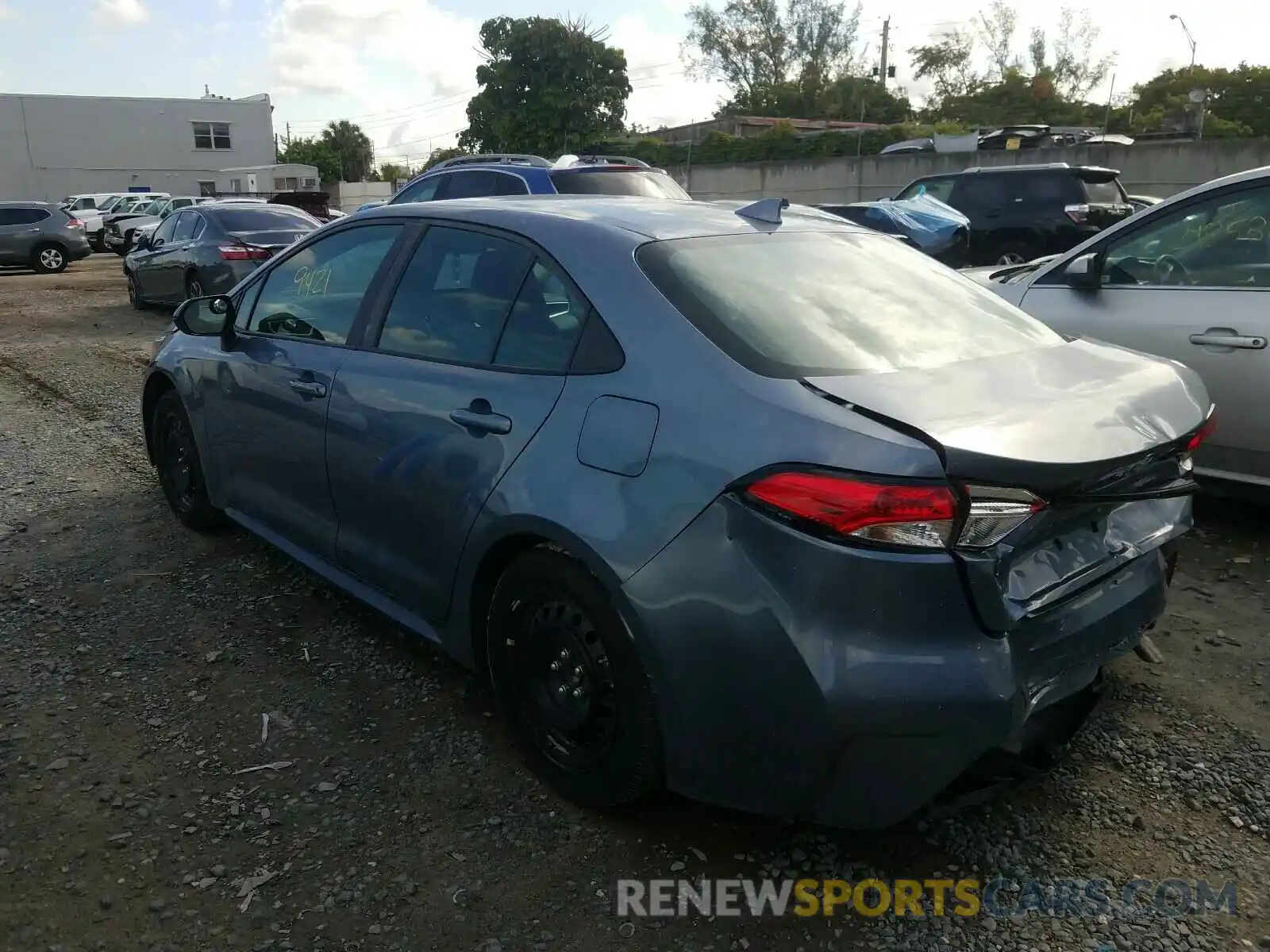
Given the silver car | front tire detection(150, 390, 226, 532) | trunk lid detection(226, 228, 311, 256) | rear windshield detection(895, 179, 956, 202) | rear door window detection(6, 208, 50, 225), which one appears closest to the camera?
the silver car

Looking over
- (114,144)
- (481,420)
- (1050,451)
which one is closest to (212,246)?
(481,420)

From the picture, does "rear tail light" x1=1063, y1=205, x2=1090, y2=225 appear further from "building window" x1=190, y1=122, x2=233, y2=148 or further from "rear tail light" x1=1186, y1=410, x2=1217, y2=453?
"building window" x1=190, y1=122, x2=233, y2=148

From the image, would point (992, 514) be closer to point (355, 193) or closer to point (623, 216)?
point (623, 216)

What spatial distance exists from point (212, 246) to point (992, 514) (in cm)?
1176

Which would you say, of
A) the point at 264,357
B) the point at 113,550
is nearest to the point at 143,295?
the point at 113,550

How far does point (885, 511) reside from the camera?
84.8 inches

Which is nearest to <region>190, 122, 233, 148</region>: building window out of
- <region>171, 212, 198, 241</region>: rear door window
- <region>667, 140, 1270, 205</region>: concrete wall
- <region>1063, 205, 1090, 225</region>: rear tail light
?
<region>667, 140, 1270, 205</region>: concrete wall

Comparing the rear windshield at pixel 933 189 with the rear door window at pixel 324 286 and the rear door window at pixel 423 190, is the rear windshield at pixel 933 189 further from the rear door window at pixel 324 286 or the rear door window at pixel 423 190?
the rear door window at pixel 324 286

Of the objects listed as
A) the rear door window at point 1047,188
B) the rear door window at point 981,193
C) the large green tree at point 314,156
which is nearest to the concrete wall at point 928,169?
the rear door window at point 981,193

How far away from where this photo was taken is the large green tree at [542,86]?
45875mm

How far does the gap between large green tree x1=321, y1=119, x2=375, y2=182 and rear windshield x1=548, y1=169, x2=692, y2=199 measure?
82.1 m

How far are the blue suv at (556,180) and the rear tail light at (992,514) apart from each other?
7.36 meters

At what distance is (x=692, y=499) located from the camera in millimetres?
2340

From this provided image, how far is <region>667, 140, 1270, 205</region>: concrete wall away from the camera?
21.9 metres
